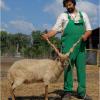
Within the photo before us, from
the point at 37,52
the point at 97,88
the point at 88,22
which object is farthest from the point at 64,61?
the point at 37,52

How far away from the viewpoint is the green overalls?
8445 mm

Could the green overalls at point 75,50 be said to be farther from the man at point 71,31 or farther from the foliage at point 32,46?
the foliage at point 32,46

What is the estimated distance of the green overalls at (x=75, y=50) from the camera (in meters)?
8.45

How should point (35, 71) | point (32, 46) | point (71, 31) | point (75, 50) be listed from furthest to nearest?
point (32, 46)
point (75, 50)
point (71, 31)
point (35, 71)

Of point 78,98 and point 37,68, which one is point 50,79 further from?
point 78,98

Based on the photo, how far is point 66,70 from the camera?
28.1 ft

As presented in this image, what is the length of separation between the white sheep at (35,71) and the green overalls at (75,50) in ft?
1.00

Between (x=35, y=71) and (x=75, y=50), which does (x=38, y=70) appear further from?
(x=75, y=50)

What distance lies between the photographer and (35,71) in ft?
27.1

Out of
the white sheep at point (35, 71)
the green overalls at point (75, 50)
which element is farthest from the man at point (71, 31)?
the white sheep at point (35, 71)

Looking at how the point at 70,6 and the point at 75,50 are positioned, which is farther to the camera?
the point at 75,50

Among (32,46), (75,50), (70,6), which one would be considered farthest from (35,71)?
(32,46)

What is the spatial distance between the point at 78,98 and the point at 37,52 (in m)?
22.0

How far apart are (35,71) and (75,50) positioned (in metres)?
1.01
